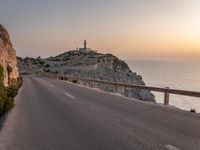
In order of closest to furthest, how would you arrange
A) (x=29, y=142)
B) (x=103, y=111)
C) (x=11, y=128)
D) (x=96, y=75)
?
(x=29, y=142), (x=11, y=128), (x=103, y=111), (x=96, y=75)

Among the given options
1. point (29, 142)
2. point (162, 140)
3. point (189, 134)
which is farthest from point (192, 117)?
point (29, 142)

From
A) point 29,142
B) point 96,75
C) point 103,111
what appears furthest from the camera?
point 96,75

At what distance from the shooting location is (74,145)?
282 inches

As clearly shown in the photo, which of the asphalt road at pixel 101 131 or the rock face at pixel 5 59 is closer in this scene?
the asphalt road at pixel 101 131

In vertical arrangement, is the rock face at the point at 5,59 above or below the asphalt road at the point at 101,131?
above

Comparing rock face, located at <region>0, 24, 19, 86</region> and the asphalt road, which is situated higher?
rock face, located at <region>0, 24, 19, 86</region>

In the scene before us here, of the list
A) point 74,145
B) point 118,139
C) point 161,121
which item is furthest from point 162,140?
point 161,121

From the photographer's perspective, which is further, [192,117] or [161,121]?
[192,117]

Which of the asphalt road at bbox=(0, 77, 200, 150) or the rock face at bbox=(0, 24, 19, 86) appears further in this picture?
the rock face at bbox=(0, 24, 19, 86)

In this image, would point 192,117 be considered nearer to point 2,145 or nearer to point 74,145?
point 74,145

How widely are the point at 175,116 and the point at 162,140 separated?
392 cm

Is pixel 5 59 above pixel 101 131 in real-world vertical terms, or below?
above

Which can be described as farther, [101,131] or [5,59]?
[5,59]

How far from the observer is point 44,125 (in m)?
9.83
